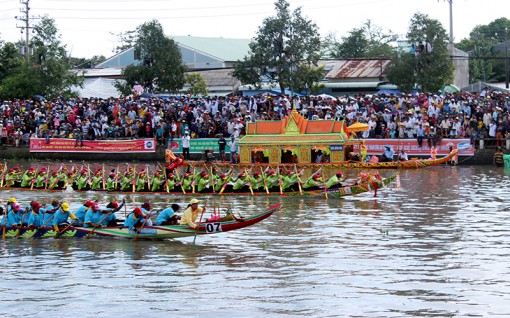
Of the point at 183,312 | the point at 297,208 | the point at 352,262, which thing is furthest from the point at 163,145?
the point at 183,312

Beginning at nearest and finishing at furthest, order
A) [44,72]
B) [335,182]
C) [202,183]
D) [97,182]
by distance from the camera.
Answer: [335,182], [202,183], [97,182], [44,72]

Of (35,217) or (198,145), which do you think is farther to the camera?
(198,145)

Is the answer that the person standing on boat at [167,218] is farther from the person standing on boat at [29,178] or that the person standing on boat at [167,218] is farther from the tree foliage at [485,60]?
the tree foliage at [485,60]

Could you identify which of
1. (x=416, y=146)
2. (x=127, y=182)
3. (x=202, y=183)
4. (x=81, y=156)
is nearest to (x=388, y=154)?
(x=416, y=146)

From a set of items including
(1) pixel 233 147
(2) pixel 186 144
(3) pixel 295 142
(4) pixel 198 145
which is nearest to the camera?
(3) pixel 295 142

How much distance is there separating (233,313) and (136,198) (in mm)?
14618

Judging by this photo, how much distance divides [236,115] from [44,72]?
14079mm

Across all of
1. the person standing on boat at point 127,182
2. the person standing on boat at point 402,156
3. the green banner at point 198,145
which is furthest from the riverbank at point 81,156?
the person standing on boat at point 127,182

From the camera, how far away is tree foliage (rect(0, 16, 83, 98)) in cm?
4622

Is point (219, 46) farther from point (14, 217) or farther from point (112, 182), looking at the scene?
point (14, 217)

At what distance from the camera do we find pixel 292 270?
16.3m

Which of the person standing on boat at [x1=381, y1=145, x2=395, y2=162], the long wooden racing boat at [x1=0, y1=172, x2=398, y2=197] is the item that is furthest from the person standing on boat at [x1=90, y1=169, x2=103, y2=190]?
the person standing on boat at [x1=381, y1=145, x2=395, y2=162]

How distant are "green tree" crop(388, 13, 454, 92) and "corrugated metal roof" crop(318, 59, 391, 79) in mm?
7743

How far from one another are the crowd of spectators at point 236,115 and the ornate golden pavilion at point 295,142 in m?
2.00
